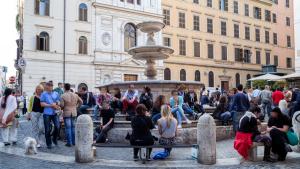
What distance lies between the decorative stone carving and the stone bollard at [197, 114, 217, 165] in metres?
26.5

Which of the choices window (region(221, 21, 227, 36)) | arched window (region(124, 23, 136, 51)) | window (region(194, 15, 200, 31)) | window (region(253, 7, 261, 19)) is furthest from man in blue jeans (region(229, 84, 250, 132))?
window (region(253, 7, 261, 19))

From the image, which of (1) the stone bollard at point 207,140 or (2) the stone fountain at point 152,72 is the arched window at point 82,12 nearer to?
(2) the stone fountain at point 152,72

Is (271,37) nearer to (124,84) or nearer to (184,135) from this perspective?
(124,84)

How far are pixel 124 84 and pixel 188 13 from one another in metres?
26.2

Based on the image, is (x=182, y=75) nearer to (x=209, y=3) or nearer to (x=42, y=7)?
(x=209, y=3)

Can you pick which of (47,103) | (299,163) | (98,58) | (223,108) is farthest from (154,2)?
(299,163)

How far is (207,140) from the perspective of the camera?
7578 millimetres

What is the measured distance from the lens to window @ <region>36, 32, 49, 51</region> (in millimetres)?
29956

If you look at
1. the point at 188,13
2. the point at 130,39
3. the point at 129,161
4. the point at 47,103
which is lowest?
the point at 129,161

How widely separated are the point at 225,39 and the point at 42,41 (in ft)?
76.3

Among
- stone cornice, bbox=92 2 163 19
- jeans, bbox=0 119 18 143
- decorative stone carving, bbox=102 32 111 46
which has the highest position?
stone cornice, bbox=92 2 163 19

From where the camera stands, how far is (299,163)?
300 inches

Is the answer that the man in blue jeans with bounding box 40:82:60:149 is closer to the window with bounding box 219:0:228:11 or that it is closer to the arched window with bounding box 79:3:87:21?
the arched window with bounding box 79:3:87:21

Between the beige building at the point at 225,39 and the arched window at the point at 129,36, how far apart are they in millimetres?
4002
